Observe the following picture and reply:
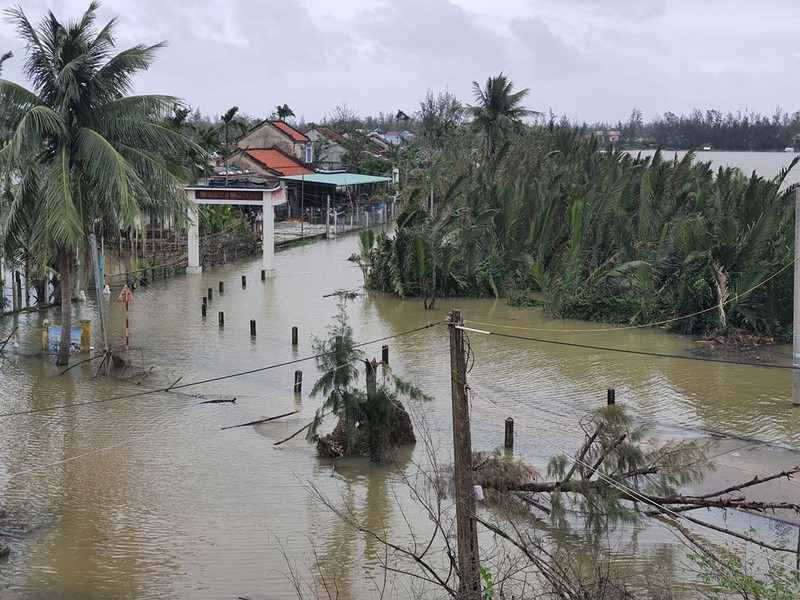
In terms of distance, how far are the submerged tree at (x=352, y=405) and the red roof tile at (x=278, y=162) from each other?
3730cm

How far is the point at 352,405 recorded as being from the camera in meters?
13.8

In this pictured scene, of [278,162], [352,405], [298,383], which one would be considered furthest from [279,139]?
[352,405]

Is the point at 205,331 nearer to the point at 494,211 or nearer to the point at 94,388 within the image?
the point at 94,388

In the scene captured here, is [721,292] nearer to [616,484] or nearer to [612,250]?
[612,250]

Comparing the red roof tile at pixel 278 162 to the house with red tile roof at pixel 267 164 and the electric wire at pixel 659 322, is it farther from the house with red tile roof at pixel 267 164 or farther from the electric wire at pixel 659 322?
the electric wire at pixel 659 322

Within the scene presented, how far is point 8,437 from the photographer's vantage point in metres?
15.3

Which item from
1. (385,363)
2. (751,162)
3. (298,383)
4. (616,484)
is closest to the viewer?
(616,484)

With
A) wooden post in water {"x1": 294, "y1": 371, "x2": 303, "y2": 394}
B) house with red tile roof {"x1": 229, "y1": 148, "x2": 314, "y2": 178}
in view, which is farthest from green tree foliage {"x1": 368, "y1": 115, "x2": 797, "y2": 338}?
house with red tile roof {"x1": 229, "y1": 148, "x2": 314, "y2": 178}

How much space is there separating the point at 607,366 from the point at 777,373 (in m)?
3.24

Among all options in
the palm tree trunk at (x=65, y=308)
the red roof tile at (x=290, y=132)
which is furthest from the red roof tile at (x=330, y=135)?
the palm tree trunk at (x=65, y=308)

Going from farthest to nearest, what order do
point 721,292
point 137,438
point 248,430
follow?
point 721,292, point 248,430, point 137,438

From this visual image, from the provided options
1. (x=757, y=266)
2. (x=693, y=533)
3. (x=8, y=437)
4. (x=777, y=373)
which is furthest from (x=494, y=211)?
(x=693, y=533)

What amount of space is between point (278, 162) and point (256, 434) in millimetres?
39224

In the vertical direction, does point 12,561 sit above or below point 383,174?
below
